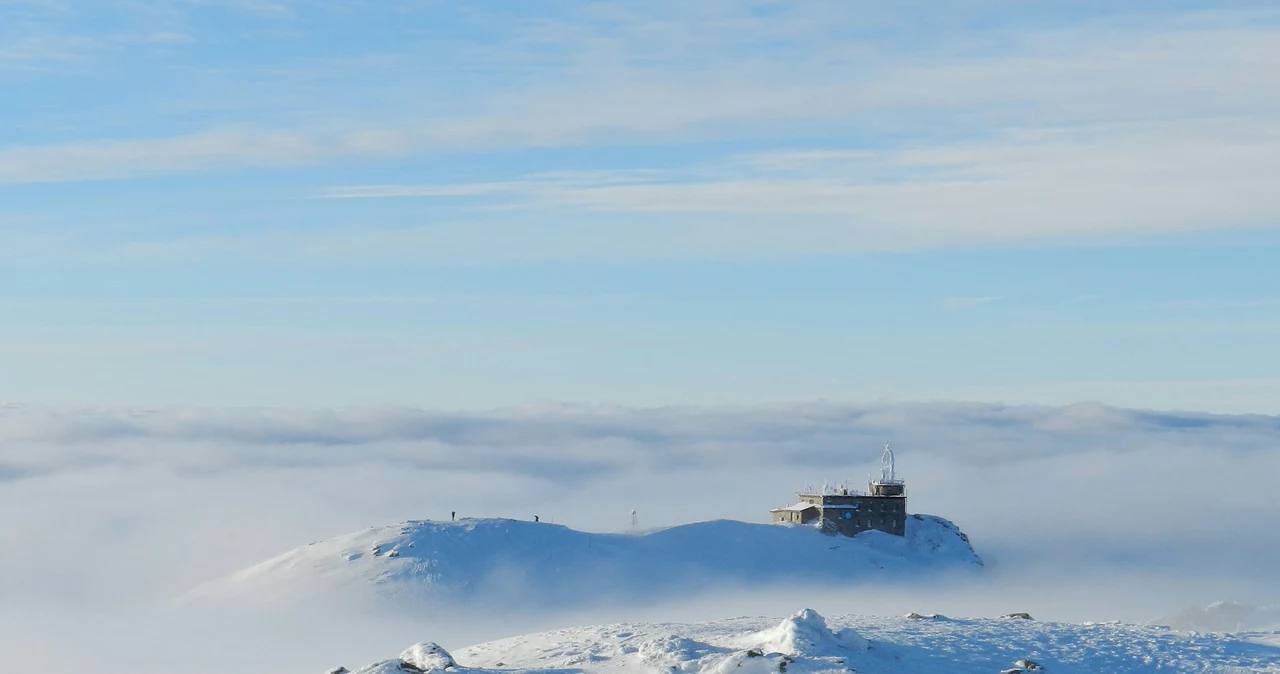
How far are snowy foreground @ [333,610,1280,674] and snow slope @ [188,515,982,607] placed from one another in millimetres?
42120

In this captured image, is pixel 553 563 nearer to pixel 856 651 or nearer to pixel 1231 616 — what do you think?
pixel 856 651

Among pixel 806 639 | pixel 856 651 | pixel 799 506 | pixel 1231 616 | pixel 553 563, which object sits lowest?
pixel 1231 616

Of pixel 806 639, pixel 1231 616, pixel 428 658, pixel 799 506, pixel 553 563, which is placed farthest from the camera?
pixel 1231 616

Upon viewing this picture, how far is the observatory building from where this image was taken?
104312 millimetres

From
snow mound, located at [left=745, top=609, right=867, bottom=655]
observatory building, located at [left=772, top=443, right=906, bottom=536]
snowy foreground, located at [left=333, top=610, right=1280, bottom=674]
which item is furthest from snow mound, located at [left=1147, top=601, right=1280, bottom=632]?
snow mound, located at [left=745, top=609, right=867, bottom=655]

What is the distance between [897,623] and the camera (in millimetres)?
47344

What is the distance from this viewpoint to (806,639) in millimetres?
41469

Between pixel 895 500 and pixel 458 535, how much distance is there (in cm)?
3101

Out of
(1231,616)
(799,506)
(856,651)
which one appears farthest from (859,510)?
(1231,616)

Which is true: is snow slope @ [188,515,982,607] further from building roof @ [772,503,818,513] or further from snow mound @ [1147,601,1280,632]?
snow mound @ [1147,601,1280,632]

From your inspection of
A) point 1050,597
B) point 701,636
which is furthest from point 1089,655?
point 1050,597

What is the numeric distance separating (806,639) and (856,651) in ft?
4.59

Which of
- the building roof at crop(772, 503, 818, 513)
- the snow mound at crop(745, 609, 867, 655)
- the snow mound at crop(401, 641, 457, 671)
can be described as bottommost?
the snow mound at crop(401, 641, 457, 671)

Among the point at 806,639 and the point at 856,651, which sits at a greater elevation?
the point at 806,639
